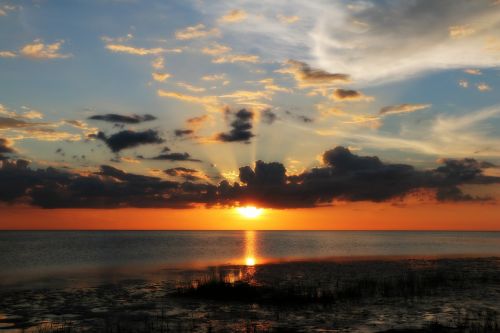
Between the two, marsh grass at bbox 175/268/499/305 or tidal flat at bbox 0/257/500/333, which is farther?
marsh grass at bbox 175/268/499/305

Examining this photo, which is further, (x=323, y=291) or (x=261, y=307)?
(x=323, y=291)

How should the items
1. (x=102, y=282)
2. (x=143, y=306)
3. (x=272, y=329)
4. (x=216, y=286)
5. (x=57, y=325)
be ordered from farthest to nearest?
(x=102, y=282)
(x=216, y=286)
(x=143, y=306)
(x=57, y=325)
(x=272, y=329)

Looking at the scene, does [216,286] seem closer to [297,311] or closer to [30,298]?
[297,311]

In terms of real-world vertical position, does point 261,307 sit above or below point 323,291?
below

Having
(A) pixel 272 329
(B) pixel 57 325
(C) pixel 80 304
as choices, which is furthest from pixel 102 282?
(A) pixel 272 329

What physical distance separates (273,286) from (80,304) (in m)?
18.0

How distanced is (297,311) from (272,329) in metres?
6.17

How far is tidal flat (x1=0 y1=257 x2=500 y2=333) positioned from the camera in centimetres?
2761

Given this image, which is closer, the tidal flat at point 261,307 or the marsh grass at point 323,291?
the tidal flat at point 261,307

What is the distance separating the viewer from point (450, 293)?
132ft

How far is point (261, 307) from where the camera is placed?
34594 mm

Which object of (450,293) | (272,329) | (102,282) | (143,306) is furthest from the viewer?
(102,282)

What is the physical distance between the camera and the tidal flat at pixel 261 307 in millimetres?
27609

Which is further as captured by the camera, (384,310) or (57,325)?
(384,310)
